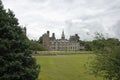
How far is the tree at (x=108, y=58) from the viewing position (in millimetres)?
24438

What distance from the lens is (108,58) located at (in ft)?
82.4

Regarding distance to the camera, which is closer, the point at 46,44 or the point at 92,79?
the point at 92,79

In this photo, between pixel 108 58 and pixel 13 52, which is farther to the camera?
pixel 108 58

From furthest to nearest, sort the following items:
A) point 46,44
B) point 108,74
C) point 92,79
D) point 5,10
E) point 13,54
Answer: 1. point 46,44
2. point 92,79
3. point 108,74
4. point 5,10
5. point 13,54

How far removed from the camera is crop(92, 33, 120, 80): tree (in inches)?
962

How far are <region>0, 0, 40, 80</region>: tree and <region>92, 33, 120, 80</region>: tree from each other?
7931 mm

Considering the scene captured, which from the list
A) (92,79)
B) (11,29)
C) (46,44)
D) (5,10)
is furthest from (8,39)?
(46,44)

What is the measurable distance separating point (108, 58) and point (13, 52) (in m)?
10.0

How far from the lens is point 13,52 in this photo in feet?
59.6

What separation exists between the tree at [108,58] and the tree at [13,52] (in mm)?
7931

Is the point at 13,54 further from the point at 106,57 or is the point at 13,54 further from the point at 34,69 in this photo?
the point at 106,57

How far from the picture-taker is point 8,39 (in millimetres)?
18312

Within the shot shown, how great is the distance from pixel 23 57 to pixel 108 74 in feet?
32.7

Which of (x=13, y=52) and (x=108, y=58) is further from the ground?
(x=13, y=52)
